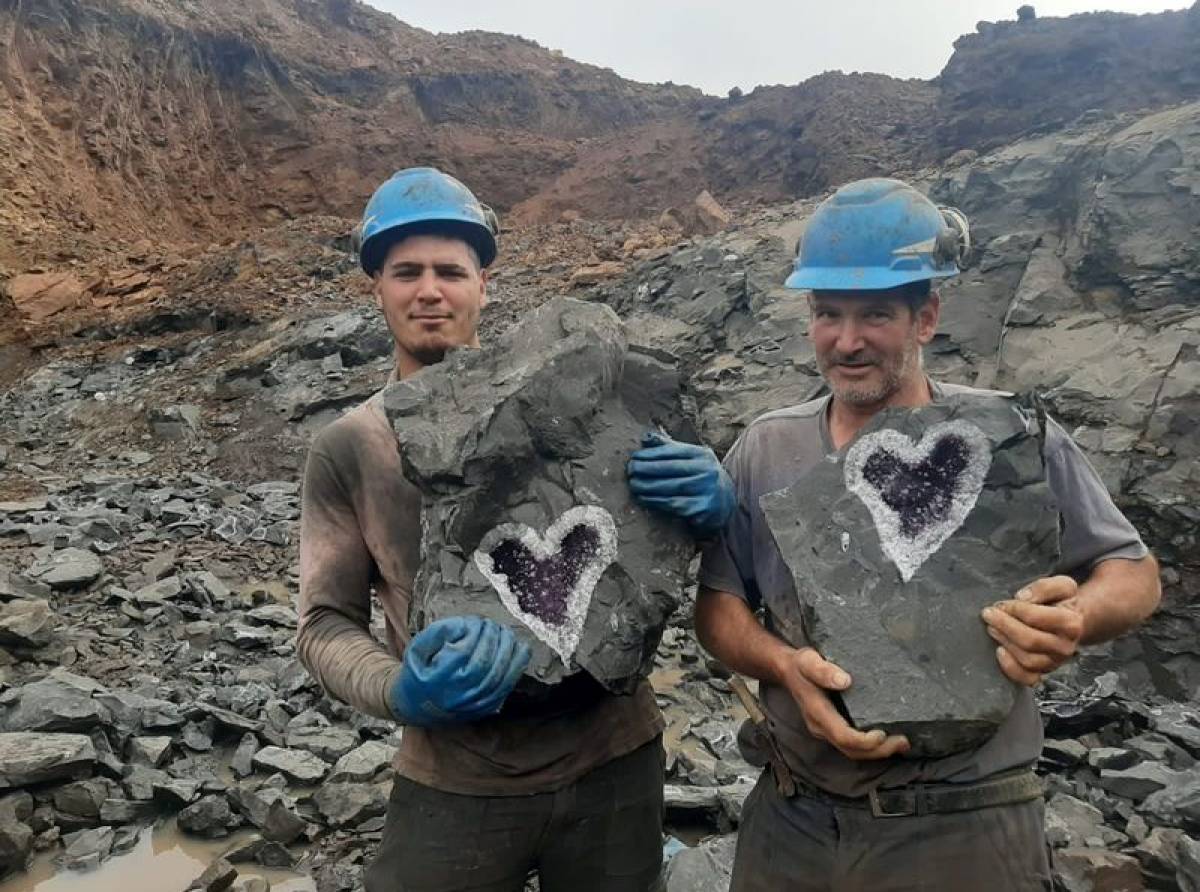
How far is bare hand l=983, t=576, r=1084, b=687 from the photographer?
1.85 metres

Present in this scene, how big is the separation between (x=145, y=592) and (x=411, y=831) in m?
5.81

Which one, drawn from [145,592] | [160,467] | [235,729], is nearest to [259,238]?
[160,467]

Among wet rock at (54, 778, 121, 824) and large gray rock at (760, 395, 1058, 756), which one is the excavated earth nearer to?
wet rock at (54, 778, 121, 824)

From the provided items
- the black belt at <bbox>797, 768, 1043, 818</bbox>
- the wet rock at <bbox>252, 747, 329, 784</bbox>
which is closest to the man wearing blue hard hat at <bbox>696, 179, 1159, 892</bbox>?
the black belt at <bbox>797, 768, 1043, 818</bbox>

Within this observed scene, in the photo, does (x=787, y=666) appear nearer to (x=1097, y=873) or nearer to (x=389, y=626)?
(x=389, y=626)

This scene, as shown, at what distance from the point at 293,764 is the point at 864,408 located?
362cm

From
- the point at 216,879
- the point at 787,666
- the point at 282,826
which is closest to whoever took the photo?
the point at 787,666

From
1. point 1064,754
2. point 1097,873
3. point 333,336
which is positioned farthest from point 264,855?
point 333,336

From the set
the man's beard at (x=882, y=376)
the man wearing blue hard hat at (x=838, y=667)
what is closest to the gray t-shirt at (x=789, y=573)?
the man wearing blue hard hat at (x=838, y=667)

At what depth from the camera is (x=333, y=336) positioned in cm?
1298

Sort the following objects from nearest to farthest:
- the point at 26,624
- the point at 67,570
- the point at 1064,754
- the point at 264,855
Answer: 1. the point at 264,855
2. the point at 1064,754
3. the point at 26,624
4. the point at 67,570

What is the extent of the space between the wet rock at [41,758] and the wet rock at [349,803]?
1072 mm

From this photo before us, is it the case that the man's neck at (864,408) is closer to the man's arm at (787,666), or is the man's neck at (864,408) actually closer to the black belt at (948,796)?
the man's arm at (787,666)

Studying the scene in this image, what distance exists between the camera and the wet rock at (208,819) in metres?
4.19
